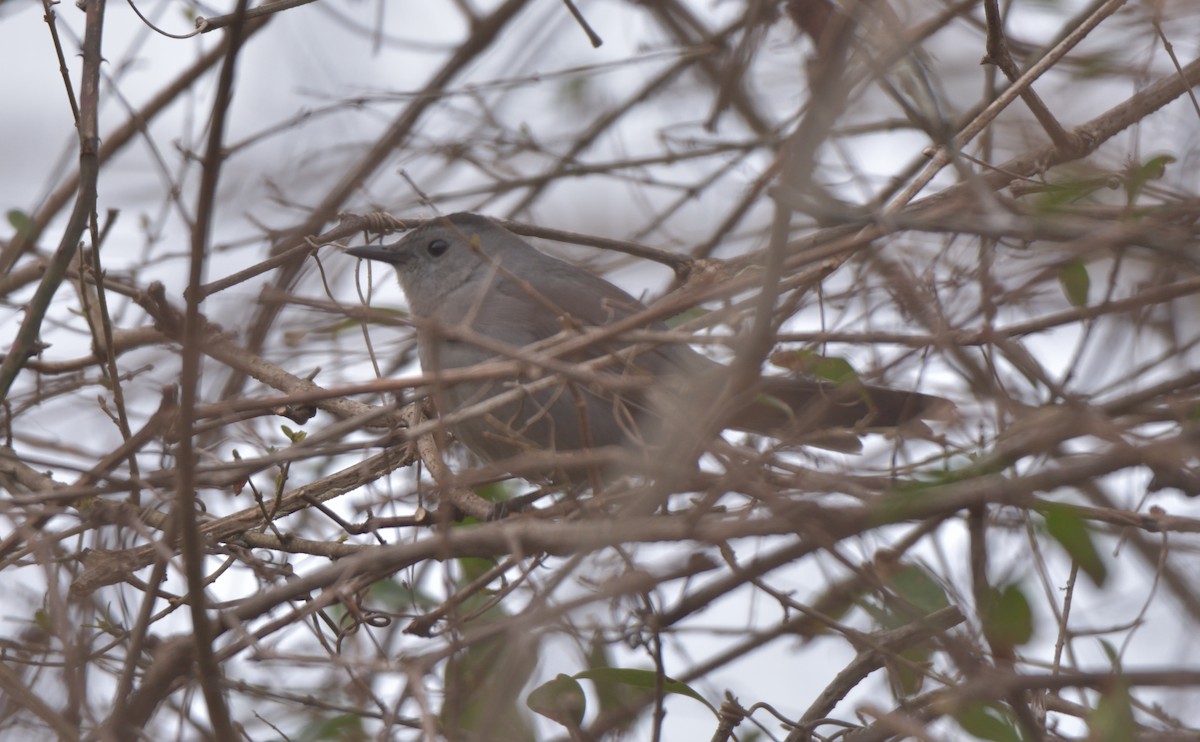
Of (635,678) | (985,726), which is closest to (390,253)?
(635,678)

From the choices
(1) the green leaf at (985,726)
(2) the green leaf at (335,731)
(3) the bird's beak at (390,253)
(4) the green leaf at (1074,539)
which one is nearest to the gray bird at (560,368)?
(3) the bird's beak at (390,253)

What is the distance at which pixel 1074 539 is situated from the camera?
2.43m

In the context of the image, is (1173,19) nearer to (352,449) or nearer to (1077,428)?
(1077,428)

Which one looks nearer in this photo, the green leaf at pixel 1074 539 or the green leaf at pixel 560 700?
the green leaf at pixel 1074 539

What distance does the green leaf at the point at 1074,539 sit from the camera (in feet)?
7.96

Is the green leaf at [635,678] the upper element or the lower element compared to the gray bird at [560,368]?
lower

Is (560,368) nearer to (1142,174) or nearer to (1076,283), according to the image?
(1076,283)

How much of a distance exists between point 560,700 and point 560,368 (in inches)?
41.7

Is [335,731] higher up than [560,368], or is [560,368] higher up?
[560,368]

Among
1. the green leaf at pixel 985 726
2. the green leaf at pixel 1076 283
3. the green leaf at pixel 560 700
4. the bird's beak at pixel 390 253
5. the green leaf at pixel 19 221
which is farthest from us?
the bird's beak at pixel 390 253

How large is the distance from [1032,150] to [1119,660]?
2.08 m

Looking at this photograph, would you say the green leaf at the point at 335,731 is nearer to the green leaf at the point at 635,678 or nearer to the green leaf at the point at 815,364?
the green leaf at the point at 635,678

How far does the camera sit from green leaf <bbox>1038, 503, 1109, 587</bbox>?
243 centimetres

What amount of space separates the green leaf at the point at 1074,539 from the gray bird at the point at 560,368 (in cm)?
55
